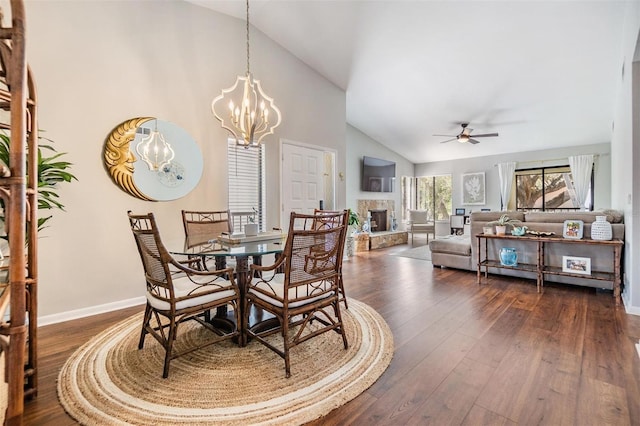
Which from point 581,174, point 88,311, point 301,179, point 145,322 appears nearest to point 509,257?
point 301,179

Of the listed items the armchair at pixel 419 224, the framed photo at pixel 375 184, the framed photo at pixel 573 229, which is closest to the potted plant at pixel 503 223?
the framed photo at pixel 573 229

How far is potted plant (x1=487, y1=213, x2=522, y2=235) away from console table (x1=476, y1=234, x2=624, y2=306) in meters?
0.11

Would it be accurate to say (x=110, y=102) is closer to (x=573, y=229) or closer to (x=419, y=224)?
(x=573, y=229)

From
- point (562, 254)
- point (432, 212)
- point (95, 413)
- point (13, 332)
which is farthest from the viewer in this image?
point (432, 212)

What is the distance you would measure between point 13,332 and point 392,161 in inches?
348

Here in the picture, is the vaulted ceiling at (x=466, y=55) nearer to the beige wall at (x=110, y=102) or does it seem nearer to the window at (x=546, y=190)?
the beige wall at (x=110, y=102)

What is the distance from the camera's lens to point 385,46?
4.23 metres

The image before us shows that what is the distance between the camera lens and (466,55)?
166 inches

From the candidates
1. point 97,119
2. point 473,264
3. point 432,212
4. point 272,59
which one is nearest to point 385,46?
point 272,59

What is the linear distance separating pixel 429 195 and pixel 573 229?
6.33 m

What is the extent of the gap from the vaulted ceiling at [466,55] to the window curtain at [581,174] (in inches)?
26.4

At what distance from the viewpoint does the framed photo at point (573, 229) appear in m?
3.50

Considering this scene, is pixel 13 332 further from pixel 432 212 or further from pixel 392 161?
pixel 432 212

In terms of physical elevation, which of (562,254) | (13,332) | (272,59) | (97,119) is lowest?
(562,254)
